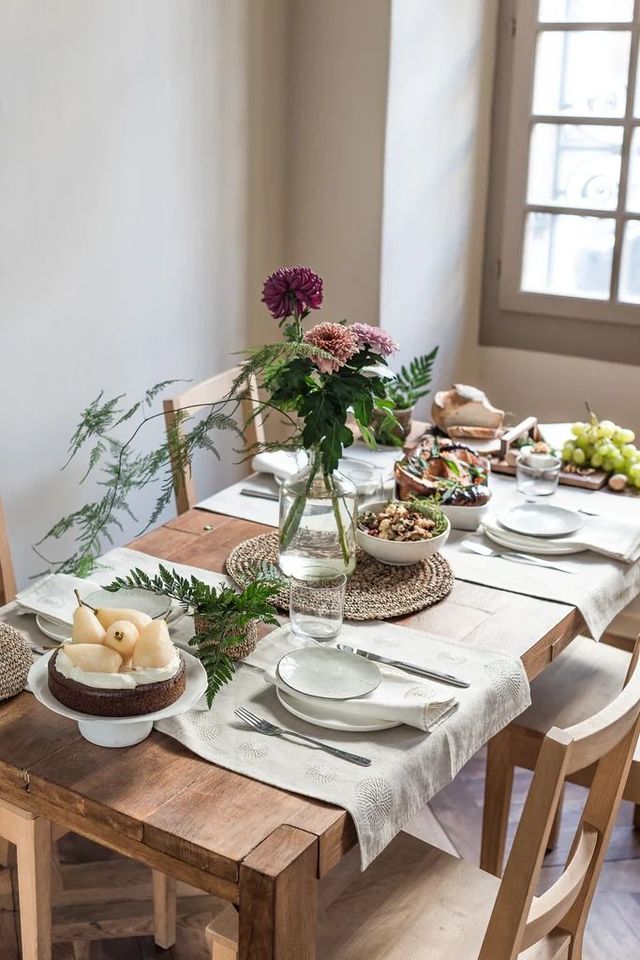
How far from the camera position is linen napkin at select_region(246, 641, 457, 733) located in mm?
1438

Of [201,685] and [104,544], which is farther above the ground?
[201,685]

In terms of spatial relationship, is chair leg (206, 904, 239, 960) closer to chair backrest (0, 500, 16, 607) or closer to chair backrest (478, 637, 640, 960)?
chair backrest (478, 637, 640, 960)

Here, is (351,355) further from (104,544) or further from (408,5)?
(408,5)

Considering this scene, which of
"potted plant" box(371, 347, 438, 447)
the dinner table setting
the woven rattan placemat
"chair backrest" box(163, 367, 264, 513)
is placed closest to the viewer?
the dinner table setting

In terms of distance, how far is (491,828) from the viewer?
208 centimetres

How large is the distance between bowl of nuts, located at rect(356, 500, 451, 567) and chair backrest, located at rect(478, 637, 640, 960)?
0.51 metres

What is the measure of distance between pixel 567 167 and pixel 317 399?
2162 mm

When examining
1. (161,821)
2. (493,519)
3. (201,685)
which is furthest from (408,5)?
(161,821)

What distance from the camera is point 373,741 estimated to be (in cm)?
143

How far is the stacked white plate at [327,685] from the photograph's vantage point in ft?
4.78

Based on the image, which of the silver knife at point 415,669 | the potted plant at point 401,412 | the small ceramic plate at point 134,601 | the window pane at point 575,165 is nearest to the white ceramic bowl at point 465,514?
the potted plant at point 401,412

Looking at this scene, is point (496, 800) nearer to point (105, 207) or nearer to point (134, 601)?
point (134, 601)

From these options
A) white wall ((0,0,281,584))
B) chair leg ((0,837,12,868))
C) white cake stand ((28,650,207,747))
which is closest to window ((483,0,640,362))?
white wall ((0,0,281,584))

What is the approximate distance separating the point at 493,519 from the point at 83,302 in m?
1.14
